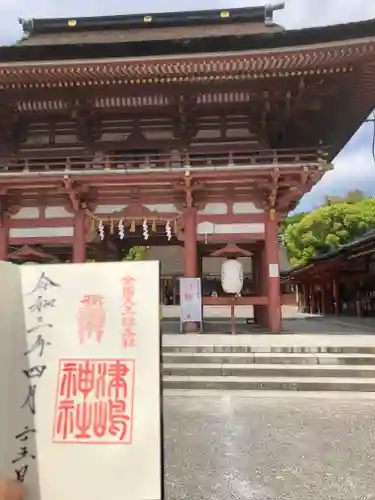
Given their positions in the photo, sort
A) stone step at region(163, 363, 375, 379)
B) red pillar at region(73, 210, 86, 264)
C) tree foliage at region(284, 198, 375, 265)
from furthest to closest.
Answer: tree foliage at region(284, 198, 375, 265) < red pillar at region(73, 210, 86, 264) < stone step at region(163, 363, 375, 379)

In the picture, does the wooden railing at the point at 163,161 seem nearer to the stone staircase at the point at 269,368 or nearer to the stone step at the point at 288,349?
the stone step at the point at 288,349

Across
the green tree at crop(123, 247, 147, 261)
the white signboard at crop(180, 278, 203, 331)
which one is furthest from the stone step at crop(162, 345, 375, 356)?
the green tree at crop(123, 247, 147, 261)

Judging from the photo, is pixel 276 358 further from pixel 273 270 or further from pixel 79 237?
→ pixel 79 237

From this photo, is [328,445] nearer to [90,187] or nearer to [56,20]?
Answer: [90,187]

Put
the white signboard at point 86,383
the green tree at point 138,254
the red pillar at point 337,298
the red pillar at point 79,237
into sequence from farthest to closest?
1. the green tree at point 138,254
2. the red pillar at point 337,298
3. the red pillar at point 79,237
4. the white signboard at point 86,383

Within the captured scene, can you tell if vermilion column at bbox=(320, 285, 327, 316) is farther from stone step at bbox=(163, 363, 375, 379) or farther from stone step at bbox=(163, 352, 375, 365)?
stone step at bbox=(163, 363, 375, 379)

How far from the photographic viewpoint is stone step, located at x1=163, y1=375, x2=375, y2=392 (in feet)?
27.3

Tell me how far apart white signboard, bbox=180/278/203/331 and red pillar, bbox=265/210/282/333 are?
6.48ft

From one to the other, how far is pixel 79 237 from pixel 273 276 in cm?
553

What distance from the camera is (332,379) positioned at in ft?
28.3

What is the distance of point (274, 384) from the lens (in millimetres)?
8438

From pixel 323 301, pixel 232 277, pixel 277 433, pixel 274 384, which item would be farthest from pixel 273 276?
pixel 323 301

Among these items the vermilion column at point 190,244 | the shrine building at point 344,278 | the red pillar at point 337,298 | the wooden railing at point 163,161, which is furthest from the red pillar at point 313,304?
the vermilion column at point 190,244

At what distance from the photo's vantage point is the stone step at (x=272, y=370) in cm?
879
